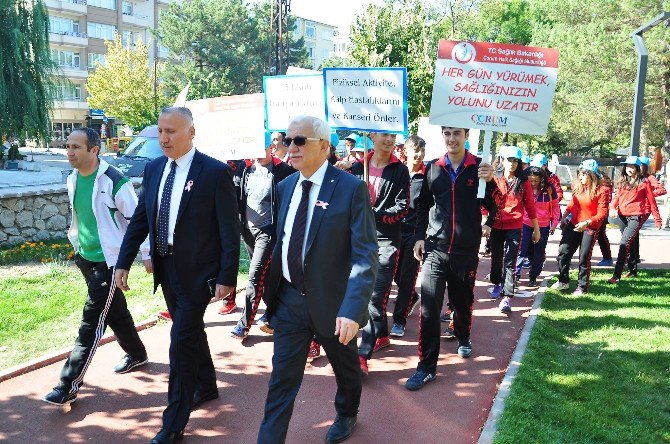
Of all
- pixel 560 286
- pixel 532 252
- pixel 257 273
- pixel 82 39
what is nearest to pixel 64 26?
pixel 82 39

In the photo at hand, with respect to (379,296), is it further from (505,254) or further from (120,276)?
(505,254)

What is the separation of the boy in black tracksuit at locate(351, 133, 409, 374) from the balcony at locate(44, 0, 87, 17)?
6042cm

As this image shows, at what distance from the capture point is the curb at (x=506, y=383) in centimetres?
428

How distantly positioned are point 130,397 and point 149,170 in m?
1.82

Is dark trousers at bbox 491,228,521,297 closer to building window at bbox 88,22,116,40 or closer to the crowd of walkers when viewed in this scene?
the crowd of walkers

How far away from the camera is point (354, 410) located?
4.30m

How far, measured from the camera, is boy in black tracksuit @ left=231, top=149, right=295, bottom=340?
20.5ft

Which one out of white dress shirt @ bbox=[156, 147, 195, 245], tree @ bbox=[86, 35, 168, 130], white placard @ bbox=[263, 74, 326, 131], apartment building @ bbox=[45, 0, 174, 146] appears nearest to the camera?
white dress shirt @ bbox=[156, 147, 195, 245]

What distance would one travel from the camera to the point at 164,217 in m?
4.14

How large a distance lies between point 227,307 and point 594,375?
3957 mm

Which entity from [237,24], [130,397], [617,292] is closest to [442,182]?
[130,397]

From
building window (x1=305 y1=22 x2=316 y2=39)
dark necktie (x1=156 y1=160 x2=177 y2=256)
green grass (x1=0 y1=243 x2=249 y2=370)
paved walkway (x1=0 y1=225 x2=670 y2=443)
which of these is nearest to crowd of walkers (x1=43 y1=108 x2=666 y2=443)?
dark necktie (x1=156 y1=160 x2=177 y2=256)

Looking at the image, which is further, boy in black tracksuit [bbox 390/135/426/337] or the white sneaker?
the white sneaker

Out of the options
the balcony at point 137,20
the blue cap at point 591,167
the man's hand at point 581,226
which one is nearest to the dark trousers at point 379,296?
the man's hand at point 581,226
